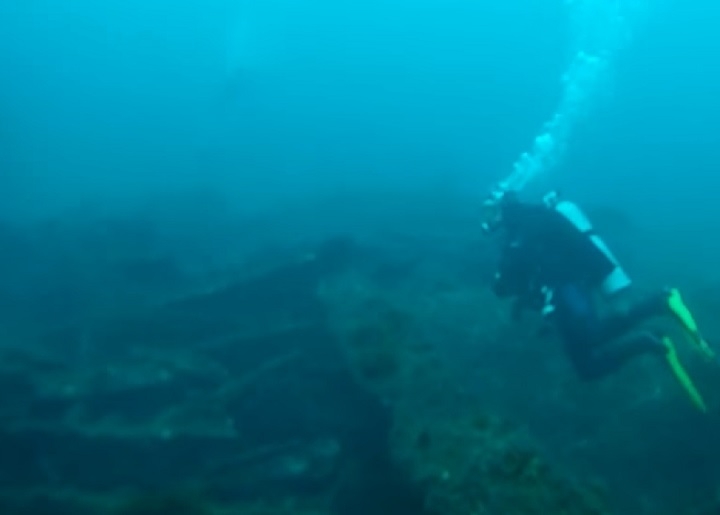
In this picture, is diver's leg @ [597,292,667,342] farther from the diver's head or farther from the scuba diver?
the diver's head

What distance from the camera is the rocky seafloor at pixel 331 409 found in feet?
22.6

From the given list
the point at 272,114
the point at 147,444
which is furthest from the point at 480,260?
the point at 272,114

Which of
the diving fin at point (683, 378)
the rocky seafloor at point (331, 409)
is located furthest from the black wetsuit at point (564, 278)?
the rocky seafloor at point (331, 409)

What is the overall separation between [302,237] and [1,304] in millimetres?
6187

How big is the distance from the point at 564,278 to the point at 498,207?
142 cm

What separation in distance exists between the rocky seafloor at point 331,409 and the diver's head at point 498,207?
1561 millimetres

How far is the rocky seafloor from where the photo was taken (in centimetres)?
690

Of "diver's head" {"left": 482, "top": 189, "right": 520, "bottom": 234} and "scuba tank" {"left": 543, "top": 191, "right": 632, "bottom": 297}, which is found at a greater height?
"diver's head" {"left": 482, "top": 189, "right": 520, "bottom": 234}

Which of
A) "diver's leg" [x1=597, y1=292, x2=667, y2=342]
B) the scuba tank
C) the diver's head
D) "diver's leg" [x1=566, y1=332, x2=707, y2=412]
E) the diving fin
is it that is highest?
the diver's head

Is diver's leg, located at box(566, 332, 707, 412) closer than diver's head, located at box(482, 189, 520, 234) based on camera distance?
Yes

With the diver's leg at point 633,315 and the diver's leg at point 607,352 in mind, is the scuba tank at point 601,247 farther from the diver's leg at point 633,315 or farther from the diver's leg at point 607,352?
the diver's leg at point 607,352

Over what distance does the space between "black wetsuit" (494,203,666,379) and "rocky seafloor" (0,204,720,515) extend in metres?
1.11

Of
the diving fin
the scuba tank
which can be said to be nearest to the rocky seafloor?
the diving fin

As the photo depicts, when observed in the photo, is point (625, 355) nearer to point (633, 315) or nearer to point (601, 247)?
point (633, 315)
